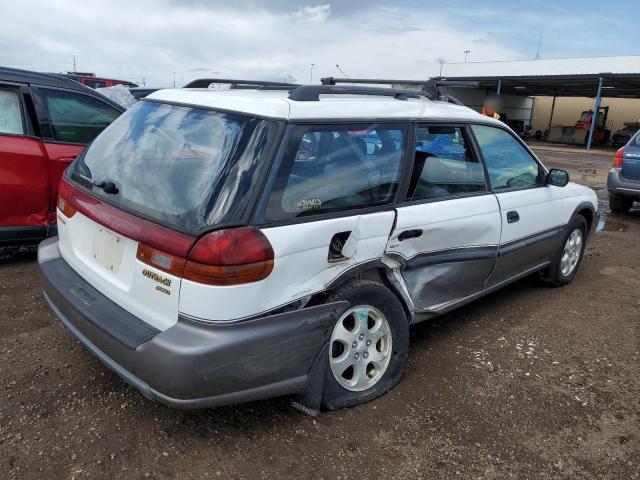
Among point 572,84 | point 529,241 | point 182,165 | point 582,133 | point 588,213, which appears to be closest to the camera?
point 182,165

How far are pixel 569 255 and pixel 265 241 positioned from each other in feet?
12.4

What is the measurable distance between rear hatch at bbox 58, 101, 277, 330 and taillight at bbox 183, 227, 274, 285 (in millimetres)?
45

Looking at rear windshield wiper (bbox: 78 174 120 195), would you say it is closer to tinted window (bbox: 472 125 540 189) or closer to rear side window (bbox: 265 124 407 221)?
rear side window (bbox: 265 124 407 221)

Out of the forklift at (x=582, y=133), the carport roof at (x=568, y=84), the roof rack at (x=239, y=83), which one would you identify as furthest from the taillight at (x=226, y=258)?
the forklift at (x=582, y=133)

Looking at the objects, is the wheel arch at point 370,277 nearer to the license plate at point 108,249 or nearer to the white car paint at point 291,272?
the white car paint at point 291,272

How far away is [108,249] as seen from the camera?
2523mm

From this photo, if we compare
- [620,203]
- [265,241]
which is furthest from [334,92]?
[620,203]

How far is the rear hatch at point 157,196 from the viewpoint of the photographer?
222 centimetres

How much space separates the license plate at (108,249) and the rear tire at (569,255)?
12.4 ft

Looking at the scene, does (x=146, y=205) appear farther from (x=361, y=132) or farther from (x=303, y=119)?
(x=361, y=132)

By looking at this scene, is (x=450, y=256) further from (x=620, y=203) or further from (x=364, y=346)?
(x=620, y=203)

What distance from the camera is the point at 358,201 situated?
2.67 meters

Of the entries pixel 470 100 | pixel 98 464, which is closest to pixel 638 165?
pixel 98 464

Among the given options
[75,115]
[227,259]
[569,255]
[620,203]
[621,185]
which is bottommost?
[620,203]
